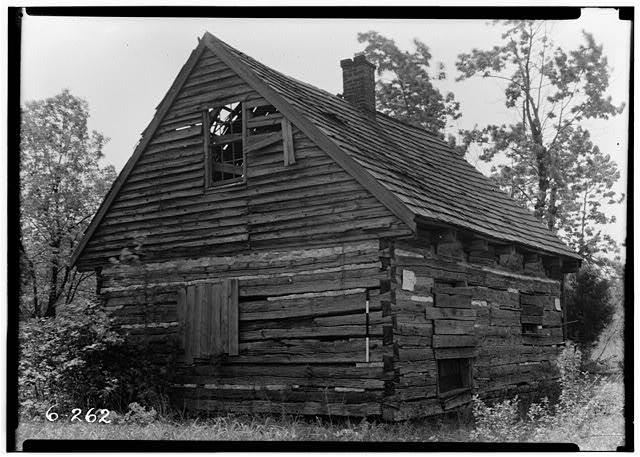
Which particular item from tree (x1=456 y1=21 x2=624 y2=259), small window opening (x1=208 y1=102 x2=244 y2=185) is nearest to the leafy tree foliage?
tree (x1=456 y1=21 x2=624 y2=259)

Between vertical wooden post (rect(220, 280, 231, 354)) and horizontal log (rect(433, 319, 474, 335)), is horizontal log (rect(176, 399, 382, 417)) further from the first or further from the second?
horizontal log (rect(433, 319, 474, 335))

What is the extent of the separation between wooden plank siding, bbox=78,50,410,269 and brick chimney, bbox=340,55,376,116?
479cm

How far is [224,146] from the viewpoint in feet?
49.2

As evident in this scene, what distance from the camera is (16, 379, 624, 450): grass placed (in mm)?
10195

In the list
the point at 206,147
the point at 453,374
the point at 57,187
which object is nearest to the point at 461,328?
the point at 453,374

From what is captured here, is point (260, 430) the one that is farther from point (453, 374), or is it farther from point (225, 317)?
point (453, 374)

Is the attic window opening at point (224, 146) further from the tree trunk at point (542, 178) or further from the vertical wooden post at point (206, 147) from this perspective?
the tree trunk at point (542, 178)

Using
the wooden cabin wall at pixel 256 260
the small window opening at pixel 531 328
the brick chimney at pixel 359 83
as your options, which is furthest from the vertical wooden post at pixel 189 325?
the small window opening at pixel 531 328

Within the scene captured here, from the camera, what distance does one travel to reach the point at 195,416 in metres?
13.5

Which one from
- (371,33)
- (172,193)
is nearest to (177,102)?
(172,193)

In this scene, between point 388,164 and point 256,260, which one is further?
point 388,164

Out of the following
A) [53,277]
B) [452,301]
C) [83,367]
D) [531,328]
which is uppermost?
[53,277]

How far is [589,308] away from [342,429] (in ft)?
47.7

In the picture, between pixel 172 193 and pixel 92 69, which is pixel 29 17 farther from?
pixel 172 193
